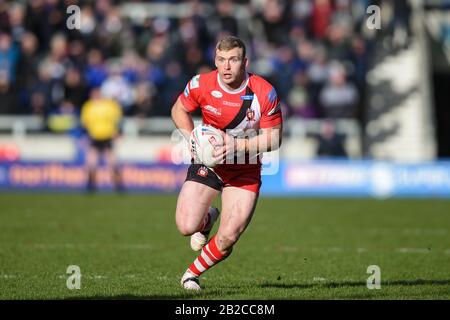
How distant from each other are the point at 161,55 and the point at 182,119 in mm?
15569

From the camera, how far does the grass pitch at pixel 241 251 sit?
344 inches

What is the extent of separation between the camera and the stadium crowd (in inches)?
938

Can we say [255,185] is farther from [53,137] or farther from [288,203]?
[53,137]

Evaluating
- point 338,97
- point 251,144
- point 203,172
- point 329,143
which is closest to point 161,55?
point 338,97

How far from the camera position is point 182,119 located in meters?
9.01

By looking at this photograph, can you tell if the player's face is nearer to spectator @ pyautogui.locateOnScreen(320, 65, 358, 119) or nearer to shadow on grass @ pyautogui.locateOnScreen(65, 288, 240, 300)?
shadow on grass @ pyautogui.locateOnScreen(65, 288, 240, 300)

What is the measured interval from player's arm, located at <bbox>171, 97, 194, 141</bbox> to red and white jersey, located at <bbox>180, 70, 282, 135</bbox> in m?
0.17

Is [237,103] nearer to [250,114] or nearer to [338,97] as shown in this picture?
[250,114]

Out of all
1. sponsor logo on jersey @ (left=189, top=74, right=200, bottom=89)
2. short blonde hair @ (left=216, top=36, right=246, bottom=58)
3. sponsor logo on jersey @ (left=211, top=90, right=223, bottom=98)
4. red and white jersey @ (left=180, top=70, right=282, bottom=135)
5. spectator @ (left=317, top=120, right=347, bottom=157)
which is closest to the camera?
short blonde hair @ (left=216, top=36, right=246, bottom=58)

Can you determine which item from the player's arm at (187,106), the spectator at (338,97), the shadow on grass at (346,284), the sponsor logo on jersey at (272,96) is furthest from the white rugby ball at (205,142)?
the spectator at (338,97)

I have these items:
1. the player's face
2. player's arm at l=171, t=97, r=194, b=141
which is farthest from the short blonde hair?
player's arm at l=171, t=97, r=194, b=141

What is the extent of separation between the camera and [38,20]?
24609 millimetres

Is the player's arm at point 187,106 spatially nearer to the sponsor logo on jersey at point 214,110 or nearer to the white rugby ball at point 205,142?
the sponsor logo on jersey at point 214,110
